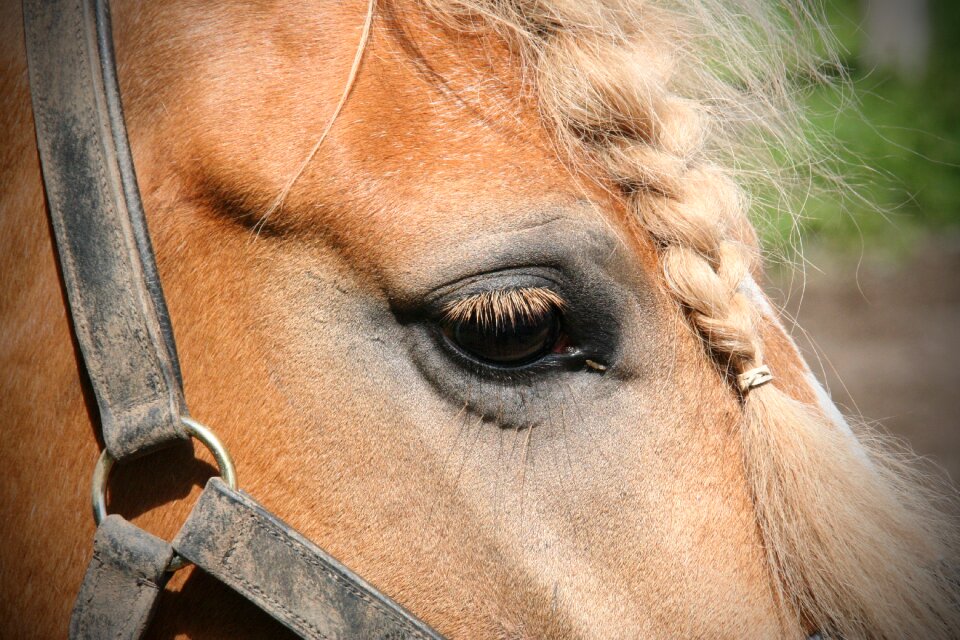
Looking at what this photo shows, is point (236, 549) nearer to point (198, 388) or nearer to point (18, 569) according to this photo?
point (198, 388)

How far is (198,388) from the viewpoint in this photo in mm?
1075

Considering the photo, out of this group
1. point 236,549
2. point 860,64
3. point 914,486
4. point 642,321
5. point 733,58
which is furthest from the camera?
point 860,64

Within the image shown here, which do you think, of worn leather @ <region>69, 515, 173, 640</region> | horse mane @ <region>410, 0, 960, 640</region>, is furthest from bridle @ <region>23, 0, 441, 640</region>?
horse mane @ <region>410, 0, 960, 640</region>

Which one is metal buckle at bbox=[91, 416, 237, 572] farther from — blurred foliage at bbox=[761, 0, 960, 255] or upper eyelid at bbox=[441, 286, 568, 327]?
blurred foliage at bbox=[761, 0, 960, 255]

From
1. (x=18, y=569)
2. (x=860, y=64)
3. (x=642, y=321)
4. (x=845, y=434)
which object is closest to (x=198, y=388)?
(x=18, y=569)

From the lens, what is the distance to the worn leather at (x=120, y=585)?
1014 millimetres

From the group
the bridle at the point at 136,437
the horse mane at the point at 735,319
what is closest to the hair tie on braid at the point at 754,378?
the horse mane at the point at 735,319

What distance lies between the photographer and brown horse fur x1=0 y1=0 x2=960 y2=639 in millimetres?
1069

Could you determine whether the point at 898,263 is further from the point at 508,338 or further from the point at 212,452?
the point at 212,452

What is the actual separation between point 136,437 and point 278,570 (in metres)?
0.25

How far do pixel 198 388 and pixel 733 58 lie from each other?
104cm

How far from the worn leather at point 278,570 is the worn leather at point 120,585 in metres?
0.04

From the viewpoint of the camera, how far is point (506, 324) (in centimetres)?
109

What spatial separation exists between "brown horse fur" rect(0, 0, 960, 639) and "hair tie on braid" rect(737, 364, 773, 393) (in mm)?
20
